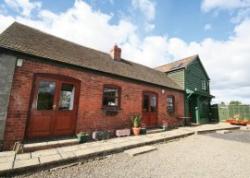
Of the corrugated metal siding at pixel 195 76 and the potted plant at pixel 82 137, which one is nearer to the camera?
the potted plant at pixel 82 137

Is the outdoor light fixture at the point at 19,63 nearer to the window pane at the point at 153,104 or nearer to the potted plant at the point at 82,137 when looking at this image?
the potted plant at the point at 82,137

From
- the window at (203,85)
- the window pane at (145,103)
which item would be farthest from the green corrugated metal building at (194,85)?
the window pane at (145,103)

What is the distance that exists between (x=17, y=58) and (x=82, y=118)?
3611 millimetres

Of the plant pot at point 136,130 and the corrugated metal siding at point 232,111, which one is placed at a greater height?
the corrugated metal siding at point 232,111

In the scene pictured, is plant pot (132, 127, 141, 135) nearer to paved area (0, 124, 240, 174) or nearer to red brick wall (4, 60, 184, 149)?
red brick wall (4, 60, 184, 149)

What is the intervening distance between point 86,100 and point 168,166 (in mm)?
4640

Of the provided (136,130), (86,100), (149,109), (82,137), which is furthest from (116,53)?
(82,137)

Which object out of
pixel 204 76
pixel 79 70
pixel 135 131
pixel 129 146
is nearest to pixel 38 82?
pixel 79 70

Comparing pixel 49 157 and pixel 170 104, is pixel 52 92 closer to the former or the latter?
pixel 49 157

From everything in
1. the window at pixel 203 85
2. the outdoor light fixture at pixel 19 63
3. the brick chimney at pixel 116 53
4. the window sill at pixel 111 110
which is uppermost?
the brick chimney at pixel 116 53

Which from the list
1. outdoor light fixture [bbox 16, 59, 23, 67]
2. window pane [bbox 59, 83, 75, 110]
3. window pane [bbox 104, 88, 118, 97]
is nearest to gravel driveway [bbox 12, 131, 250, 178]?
window pane [bbox 59, 83, 75, 110]

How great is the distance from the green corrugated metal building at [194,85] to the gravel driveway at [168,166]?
847 centimetres

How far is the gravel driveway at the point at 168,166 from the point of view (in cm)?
411

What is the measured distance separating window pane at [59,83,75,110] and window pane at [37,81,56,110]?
41 cm
